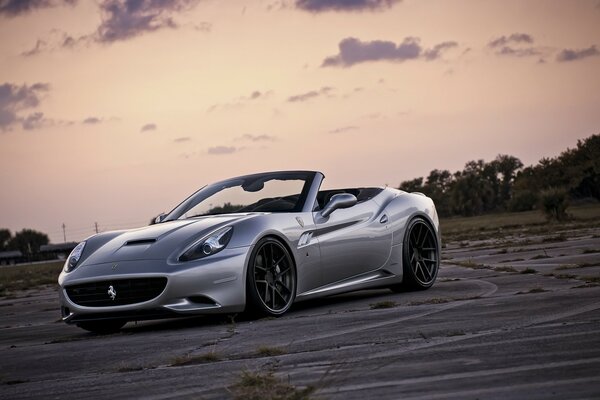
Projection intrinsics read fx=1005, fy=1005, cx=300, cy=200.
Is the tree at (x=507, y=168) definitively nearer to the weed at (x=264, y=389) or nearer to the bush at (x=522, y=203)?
the bush at (x=522, y=203)

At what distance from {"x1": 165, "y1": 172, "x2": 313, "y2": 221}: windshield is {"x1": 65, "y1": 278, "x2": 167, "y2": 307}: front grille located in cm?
169

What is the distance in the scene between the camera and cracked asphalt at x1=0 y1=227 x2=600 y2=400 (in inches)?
177

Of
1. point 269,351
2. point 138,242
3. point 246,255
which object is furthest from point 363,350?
point 138,242

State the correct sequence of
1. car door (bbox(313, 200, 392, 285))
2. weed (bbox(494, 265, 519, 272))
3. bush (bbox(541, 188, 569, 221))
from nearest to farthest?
1. car door (bbox(313, 200, 392, 285))
2. weed (bbox(494, 265, 519, 272))
3. bush (bbox(541, 188, 569, 221))

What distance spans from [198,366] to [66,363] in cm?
124

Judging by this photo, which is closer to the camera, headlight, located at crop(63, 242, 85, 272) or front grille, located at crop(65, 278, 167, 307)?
front grille, located at crop(65, 278, 167, 307)

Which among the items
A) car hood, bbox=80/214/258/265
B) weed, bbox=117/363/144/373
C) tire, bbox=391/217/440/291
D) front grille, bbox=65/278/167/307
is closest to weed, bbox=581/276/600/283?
tire, bbox=391/217/440/291

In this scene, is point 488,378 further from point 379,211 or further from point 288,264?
point 379,211

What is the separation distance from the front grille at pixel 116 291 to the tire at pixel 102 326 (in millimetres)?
277

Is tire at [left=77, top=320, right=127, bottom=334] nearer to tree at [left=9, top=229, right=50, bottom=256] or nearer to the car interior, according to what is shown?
the car interior

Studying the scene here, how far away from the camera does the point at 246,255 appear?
8.51 meters

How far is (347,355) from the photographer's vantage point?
219 inches

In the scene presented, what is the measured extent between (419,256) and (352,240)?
1.39m

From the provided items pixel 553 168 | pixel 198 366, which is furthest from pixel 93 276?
pixel 553 168
